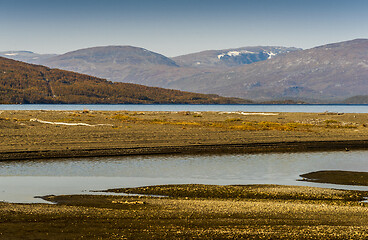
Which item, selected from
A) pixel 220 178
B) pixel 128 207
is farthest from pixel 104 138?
pixel 128 207

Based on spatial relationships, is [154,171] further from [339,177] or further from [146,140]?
[146,140]

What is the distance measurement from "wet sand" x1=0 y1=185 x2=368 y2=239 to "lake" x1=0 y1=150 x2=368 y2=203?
3.66 m

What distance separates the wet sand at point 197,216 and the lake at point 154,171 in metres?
3.66

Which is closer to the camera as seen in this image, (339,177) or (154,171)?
(339,177)

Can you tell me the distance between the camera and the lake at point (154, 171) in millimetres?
27292

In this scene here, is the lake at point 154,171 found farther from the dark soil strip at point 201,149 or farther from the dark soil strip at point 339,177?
the dark soil strip at point 201,149

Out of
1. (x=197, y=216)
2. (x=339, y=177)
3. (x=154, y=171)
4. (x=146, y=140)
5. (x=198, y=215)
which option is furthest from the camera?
(x=146, y=140)

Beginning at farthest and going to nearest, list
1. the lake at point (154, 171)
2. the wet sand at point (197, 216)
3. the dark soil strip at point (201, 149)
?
the dark soil strip at point (201, 149), the lake at point (154, 171), the wet sand at point (197, 216)

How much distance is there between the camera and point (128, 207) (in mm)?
20906

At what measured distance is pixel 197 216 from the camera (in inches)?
757

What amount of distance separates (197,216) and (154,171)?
14473 mm

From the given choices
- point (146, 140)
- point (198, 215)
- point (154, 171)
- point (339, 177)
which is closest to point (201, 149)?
point (146, 140)

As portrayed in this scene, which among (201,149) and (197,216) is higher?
(201,149)

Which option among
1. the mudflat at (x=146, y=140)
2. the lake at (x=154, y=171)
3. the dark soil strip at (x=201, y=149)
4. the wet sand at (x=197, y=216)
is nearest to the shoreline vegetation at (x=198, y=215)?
the wet sand at (x=197, y=216)
